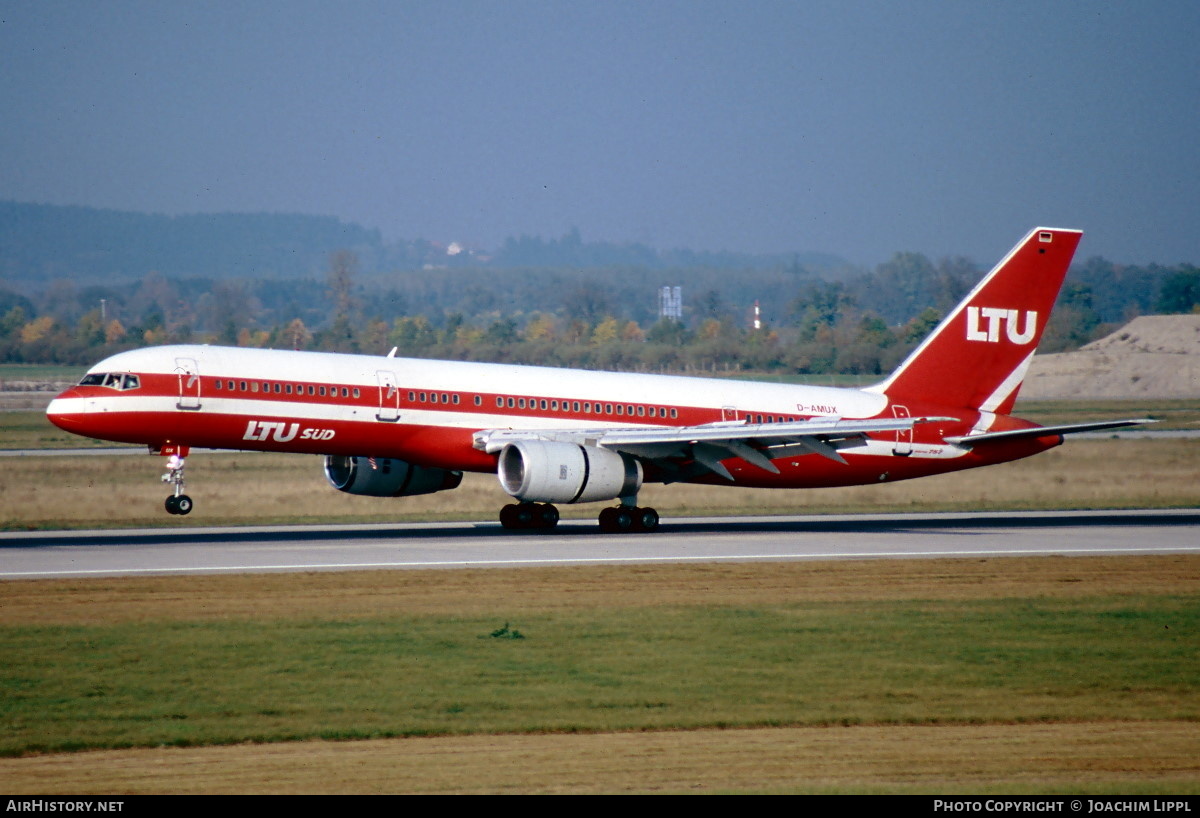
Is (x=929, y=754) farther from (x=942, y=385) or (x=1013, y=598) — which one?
(x=942, y=385)

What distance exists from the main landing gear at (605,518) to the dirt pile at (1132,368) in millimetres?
81586

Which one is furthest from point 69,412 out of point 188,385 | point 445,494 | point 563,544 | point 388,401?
point 445,494

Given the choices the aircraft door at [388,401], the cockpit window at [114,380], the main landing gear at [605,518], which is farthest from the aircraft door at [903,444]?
the cockpit window at [114,380]

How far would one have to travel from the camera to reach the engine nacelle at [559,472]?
31547 mm

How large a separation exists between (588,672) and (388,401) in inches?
653

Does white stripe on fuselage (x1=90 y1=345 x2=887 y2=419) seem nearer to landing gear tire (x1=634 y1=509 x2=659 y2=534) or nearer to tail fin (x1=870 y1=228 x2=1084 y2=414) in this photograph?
tail fin (x1=870 y1=228 x2=1084 y2=414)

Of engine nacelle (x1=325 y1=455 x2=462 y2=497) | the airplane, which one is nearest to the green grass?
the airplane

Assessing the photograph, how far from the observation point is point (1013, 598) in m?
23.6

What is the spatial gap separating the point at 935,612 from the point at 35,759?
13.6 metres

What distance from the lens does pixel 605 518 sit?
3478cm

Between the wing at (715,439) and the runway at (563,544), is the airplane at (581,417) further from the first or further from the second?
the runway at (563,544)

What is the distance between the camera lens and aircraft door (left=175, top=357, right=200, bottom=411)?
1253 inches

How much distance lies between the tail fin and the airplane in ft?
0.13

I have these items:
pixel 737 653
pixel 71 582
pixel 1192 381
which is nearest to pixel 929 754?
pixel 737 653
